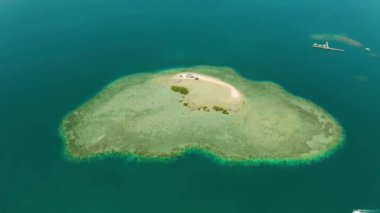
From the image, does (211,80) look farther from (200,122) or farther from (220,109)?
(200,122)

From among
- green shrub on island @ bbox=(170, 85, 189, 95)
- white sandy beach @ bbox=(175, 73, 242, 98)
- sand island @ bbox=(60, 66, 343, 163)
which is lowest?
sand island @ bbox=(60, 66, 343, 163)

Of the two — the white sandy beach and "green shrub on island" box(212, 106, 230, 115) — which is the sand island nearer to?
"green shrub on island" box(212, 106, 230, 115)

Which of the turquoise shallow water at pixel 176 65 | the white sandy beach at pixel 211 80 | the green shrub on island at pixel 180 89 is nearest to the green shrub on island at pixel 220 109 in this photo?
the white sandy beach at pixel 211 80

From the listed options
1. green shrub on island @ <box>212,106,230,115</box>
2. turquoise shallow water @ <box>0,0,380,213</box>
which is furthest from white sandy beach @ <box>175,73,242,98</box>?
turquoise shallow water @ <box>0,0,380,213</box>

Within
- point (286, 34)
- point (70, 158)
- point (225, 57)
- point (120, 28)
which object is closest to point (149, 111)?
point (70, 158)

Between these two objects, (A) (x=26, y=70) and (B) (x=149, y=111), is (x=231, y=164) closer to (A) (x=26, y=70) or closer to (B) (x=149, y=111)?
(B) (x=149, y=111)

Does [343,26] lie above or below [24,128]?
above

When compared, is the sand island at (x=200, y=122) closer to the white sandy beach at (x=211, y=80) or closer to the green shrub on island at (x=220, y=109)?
the green shrub on island at (x=220, y=109)
